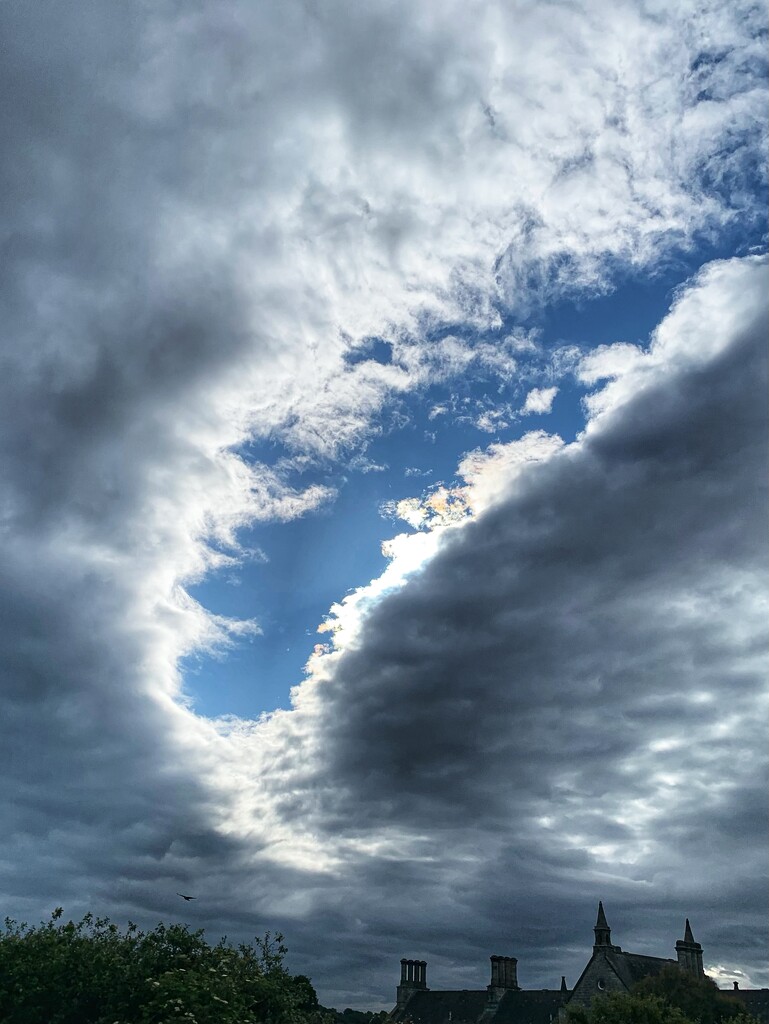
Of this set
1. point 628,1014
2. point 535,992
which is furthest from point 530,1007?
point 628,1014

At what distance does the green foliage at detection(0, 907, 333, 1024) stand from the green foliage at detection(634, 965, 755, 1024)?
148ft

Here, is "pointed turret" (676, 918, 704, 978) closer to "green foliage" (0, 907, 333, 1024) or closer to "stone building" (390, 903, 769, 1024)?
"stone building" (390, 903, 769, 1024)

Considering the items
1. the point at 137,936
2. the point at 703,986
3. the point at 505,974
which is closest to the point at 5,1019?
the point at 137,936

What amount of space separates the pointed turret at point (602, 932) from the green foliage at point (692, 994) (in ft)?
78.1

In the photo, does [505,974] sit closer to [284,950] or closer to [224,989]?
[284,950]

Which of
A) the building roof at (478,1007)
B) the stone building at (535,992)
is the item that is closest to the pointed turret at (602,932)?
the stone building at (535,992)

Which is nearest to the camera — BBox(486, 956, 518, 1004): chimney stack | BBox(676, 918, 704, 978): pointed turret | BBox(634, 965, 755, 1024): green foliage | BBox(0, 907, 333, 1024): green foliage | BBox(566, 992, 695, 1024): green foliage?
Answer: BBox(0, 907, 333, 1024): green foliage

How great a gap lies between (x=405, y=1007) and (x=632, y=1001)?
100418 mm

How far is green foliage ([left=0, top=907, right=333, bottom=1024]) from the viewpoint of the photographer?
1603 inches

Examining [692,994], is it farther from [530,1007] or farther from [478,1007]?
[478,1007]

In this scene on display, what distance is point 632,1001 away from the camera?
56.6 meters

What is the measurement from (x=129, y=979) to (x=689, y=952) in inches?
3630

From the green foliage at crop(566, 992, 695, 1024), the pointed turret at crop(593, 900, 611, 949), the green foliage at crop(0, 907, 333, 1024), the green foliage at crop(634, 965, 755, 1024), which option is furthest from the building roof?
the green foliage at crop(0, 907, 333, 1024)

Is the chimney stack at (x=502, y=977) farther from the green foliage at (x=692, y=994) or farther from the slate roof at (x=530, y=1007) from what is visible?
the green foliage at (x=692, y=994)
